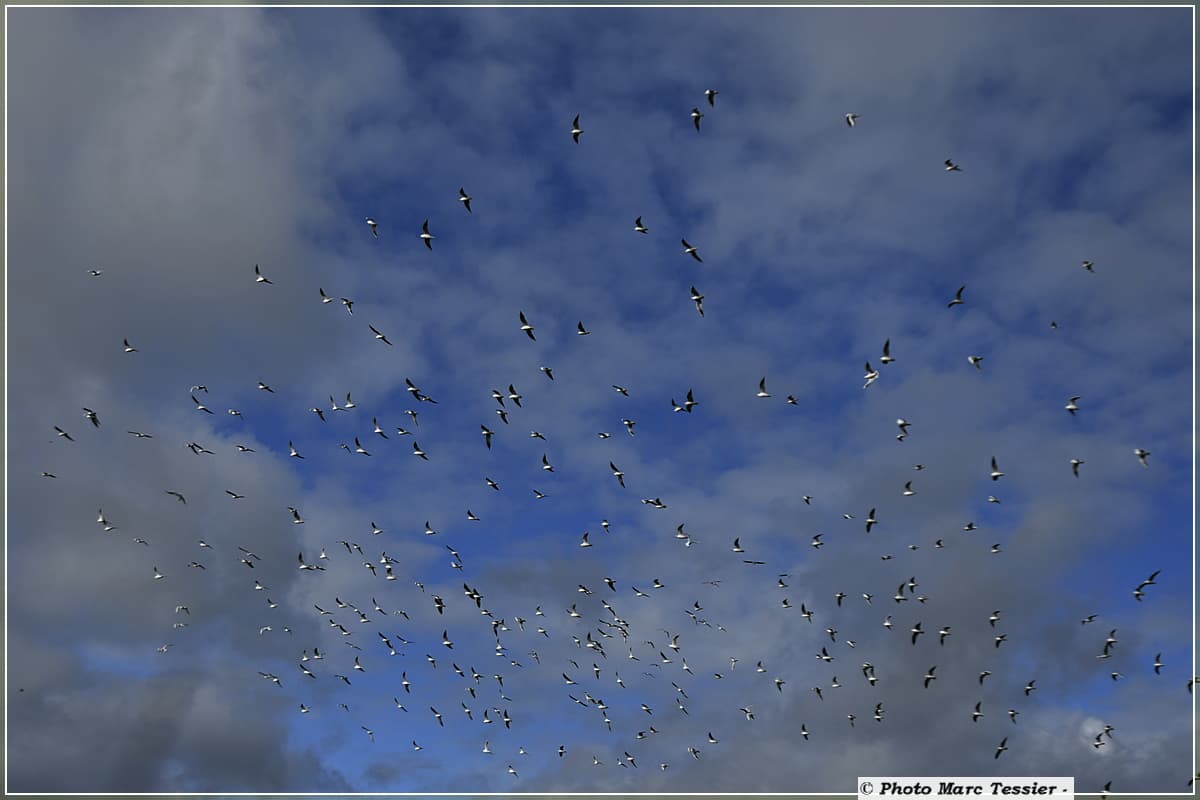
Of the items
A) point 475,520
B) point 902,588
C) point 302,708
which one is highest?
point 475,520

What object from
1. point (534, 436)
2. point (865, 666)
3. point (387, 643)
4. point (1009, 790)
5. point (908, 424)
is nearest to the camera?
point (908, 424)

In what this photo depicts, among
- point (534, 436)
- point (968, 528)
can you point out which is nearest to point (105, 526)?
point (534, 436)

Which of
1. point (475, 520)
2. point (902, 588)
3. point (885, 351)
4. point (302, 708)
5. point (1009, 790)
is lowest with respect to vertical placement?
point (1009, 790)

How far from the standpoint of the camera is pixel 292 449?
135500 millimetres

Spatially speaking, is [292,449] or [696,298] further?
[292,449]

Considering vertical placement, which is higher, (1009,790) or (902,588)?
(902,588)

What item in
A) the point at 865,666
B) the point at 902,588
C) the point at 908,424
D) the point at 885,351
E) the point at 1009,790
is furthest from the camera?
the point at 1009,790

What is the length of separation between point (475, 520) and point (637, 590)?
29778mm

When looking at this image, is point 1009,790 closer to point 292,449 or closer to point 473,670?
point 473,670

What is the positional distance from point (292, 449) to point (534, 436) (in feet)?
125

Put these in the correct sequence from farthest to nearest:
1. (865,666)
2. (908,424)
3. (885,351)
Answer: (865,666), (908,424), (885,351)

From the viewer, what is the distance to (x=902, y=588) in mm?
129500

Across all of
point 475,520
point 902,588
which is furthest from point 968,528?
point 475,520

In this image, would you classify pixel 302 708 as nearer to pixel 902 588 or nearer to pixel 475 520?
pixel 475 520
